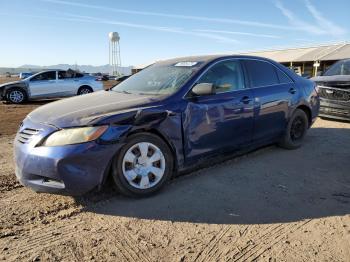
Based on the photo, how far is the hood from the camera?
3.78 meters

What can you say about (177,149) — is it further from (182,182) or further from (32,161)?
(32,161)

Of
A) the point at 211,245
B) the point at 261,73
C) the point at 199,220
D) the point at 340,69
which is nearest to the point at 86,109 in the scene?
the point at 199,220

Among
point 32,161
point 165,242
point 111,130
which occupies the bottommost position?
point 165,242

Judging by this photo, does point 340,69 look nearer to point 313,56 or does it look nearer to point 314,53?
point 313,56

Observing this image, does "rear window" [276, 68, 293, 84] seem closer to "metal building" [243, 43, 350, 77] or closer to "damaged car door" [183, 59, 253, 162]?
"damaged car door" [183, 59, 253, 162]

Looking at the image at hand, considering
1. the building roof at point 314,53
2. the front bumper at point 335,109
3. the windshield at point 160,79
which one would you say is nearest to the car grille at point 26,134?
the windshield at point 160,79

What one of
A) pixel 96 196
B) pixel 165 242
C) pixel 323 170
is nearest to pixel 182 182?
pixel 96 196

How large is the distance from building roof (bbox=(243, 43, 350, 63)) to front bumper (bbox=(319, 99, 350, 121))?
1118 inches

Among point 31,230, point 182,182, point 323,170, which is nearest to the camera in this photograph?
point 31,230

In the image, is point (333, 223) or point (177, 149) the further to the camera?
point (177, 149)

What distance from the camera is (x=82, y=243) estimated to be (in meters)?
3.18

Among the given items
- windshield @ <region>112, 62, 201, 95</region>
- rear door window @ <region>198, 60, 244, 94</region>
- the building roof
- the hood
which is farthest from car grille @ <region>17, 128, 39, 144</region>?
the building roof

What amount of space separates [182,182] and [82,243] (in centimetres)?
171

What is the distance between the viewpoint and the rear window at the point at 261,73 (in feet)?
17.6
